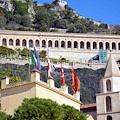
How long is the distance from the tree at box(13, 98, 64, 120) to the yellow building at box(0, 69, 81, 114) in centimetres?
372

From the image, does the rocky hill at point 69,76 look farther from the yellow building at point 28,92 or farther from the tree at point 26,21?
the tree at point 26,21

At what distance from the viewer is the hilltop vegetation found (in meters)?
127

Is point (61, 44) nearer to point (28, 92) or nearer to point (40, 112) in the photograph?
point (28, 92)

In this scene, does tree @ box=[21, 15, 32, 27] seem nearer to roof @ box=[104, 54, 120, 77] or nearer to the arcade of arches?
the arcade of arches

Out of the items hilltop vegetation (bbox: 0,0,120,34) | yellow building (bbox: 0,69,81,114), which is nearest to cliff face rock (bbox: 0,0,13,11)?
hilltop vegetation (bbox: 0,0,120,34)

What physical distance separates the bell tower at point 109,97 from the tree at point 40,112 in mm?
13305

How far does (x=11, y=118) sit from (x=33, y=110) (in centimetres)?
220

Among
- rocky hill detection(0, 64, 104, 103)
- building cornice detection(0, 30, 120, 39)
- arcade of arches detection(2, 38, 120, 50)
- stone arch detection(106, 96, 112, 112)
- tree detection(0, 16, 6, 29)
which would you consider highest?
tree detection(0, 16, 6, 29)

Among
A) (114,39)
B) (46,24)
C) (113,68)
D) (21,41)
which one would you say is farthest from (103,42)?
(113,68)

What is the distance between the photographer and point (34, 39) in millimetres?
101750

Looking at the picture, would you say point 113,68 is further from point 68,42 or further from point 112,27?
point 112,27

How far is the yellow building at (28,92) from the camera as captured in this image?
36906 mm

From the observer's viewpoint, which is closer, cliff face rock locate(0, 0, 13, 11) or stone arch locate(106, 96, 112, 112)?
stone arch locate(106, 96, 112, 112)

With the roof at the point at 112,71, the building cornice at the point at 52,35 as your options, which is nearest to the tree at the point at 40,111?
the roof at the point at 112,71
